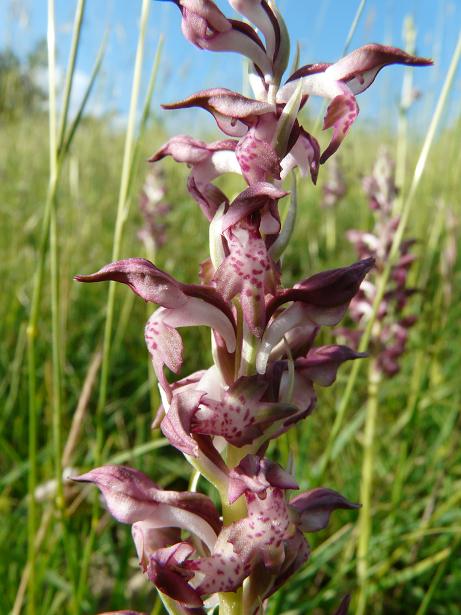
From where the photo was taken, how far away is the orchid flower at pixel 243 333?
611 millimetres

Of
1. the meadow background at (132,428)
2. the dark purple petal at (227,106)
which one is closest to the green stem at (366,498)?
the meadow background at (132,428)

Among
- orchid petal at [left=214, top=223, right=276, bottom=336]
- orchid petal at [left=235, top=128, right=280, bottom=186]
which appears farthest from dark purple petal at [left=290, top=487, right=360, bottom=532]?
orchid petal at [left=235, top=128, right=280, bottom=186]

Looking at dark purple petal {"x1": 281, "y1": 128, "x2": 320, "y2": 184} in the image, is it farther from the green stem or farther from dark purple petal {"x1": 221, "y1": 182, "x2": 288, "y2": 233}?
the green stem

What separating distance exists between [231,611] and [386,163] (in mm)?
1846

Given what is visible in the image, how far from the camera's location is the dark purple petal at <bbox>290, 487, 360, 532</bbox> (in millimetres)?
705

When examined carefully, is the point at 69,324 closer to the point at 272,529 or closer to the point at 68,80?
the point at 68,80

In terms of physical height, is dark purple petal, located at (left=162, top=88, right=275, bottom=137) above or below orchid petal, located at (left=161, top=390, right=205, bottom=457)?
above

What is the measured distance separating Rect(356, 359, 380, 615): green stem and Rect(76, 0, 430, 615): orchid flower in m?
0.66

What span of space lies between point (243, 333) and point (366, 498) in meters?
0.99

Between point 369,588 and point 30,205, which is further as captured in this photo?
point 30,205

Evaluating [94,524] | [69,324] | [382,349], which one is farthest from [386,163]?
[94,524]

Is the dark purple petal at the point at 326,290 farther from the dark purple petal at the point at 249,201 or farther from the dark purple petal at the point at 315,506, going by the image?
the dark purple petal at the point at 315,506

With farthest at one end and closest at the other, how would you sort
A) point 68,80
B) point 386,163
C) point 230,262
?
point 386,163 → point 68,80 → point 230,262

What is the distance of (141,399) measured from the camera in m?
2.30
